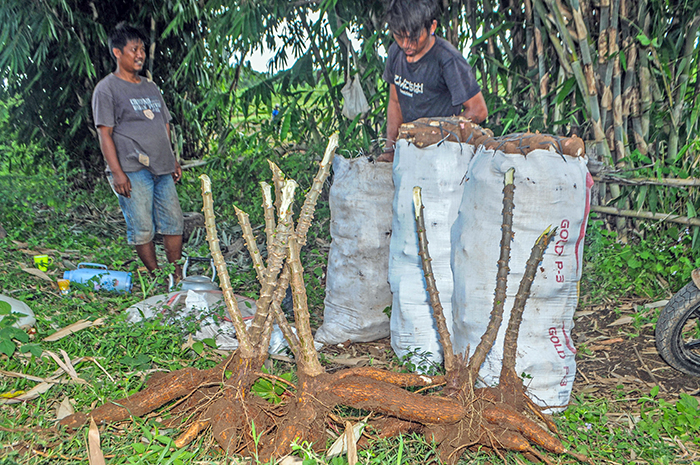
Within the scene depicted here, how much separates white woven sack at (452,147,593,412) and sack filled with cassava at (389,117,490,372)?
135mm

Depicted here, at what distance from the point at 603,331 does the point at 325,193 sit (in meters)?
2.39

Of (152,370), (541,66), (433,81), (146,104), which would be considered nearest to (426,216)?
(433,81)

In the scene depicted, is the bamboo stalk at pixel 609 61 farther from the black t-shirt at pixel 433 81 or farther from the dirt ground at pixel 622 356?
the dirt ground at pixel 622 356

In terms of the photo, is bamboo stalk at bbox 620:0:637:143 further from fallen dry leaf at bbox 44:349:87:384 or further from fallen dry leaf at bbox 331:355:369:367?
fallen dry leaf at bbox 44:349:87:384

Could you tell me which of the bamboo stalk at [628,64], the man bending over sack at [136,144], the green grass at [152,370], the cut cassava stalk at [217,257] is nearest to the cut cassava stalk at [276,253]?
the cut cassava stalk at [217,257]

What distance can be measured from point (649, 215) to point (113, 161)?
10.4ft

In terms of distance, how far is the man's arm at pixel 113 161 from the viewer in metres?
2.83

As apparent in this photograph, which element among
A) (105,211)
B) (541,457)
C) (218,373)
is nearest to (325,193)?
(105,211)

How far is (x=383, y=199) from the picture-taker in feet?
7.94

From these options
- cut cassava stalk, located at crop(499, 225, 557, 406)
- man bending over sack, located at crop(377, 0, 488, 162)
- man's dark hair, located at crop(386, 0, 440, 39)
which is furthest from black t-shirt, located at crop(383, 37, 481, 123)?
cut cassava stalk, located at crop(499, 225, 557, 406)

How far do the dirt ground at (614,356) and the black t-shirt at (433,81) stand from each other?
127 cm

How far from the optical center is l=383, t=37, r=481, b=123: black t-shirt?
7.92 feet

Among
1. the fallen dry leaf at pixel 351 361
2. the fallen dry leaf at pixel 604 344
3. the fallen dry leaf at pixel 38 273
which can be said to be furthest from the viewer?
the fallen dry leaf at pixel 38 273

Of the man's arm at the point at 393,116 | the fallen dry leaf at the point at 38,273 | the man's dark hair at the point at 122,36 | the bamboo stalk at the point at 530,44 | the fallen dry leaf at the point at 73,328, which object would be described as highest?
the man's dark hair at the point at 122,36
